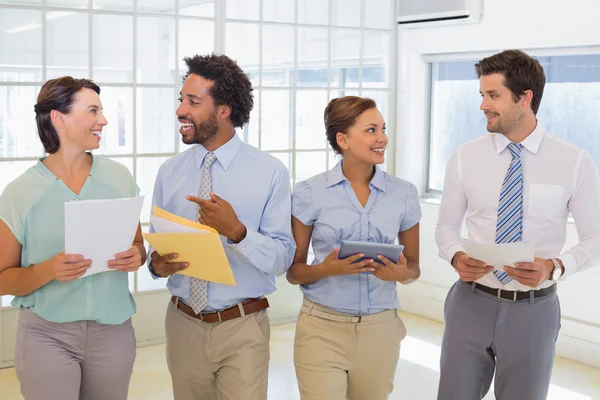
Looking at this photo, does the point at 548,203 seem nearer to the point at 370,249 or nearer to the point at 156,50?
the point at 370,249

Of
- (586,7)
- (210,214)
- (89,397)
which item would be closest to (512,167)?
(210,214)

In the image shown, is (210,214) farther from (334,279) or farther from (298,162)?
(298,162)

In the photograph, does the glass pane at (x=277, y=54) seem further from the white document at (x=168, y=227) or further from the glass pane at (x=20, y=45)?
the white document at (x=168, y=227)

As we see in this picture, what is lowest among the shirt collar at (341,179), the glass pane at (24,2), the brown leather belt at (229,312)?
the brown leather belt at (229,312)

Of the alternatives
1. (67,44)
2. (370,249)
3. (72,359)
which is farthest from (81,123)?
(67,44)

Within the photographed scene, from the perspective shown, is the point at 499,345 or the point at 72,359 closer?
the point at 72,359

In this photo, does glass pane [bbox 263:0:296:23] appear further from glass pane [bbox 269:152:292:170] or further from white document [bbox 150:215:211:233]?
white document [bbox 150:215:211:233]

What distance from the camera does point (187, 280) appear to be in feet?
8.64

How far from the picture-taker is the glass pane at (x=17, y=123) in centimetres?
445

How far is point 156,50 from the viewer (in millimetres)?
4953

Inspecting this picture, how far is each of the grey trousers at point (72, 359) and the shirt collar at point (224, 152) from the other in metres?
0.60

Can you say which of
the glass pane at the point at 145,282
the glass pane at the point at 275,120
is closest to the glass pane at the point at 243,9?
the glass pane at the point at 275,120

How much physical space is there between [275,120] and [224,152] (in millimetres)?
2838

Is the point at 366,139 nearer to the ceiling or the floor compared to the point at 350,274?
nearer to the ceiling
